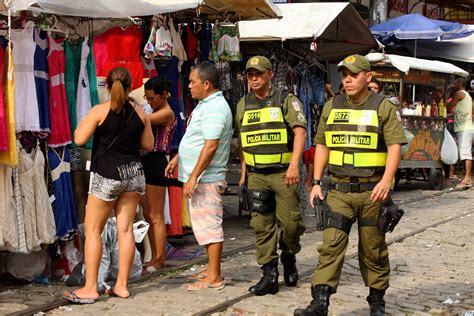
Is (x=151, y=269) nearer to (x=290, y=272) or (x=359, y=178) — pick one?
(x=290, y=272)

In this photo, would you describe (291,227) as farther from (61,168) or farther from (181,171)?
(61,168)

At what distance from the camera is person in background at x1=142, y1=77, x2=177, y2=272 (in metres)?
8.45

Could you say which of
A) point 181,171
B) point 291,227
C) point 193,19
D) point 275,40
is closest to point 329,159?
point 291,227

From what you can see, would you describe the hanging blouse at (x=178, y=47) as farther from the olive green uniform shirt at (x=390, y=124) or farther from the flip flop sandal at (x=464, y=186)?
the flip flop sandal at (x=464, y=186)

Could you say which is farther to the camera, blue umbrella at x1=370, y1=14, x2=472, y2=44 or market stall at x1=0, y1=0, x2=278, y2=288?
blue umbrella at x1=370, y1=14, x2=472, y2=44

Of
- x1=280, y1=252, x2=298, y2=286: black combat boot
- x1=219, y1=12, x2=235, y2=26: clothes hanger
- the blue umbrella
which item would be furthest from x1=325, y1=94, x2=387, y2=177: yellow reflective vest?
the blue umbrella

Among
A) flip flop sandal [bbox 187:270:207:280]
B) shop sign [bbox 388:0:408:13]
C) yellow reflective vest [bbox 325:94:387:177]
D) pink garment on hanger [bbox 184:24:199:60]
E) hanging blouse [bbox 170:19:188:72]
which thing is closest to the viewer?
yellow reflective vest [bbox 325:94:387:177]

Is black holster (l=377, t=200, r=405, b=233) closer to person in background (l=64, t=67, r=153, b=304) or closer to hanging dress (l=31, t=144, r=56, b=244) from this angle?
person in background (l=64, t=67, r=153, b=304)

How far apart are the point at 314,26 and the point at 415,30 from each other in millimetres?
7978

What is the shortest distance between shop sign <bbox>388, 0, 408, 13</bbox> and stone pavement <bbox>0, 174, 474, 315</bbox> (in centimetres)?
1438

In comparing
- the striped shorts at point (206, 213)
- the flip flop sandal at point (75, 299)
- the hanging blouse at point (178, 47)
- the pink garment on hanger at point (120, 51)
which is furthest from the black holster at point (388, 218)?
the hanging blouse at point (178, 47)

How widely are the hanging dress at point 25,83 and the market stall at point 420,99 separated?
28.1ft

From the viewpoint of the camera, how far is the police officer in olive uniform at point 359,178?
248 inches

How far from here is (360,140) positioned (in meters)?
6.41
